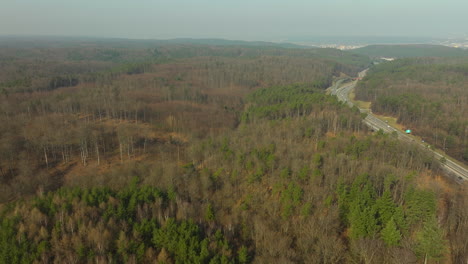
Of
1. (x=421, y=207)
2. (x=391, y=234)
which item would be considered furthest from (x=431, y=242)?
(x=421, y=207)

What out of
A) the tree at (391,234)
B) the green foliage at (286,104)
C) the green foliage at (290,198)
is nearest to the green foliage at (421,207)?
the tree at (391,234)

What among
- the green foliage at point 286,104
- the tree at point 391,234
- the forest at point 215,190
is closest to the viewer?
the forest at point 215,190

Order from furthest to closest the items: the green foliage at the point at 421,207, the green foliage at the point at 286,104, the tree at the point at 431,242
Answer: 1. the green foliage at the point at 286,104
2. the green foliage at the point at 421,207
3. the tree at the point at 431,242

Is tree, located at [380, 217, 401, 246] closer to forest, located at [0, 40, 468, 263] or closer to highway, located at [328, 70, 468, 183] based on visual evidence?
forest, located at [0, 40, 468, 263]

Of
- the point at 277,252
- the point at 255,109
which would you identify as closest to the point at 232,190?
the point at 277,252

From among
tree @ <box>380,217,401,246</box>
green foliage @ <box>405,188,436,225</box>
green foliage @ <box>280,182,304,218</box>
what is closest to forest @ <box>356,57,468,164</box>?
green foliage @ <box>405,188,436,225</box>

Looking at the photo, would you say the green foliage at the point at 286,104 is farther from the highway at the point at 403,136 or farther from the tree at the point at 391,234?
the tree at the point at 391,234

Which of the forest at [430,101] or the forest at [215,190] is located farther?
the forest at [430,101]
